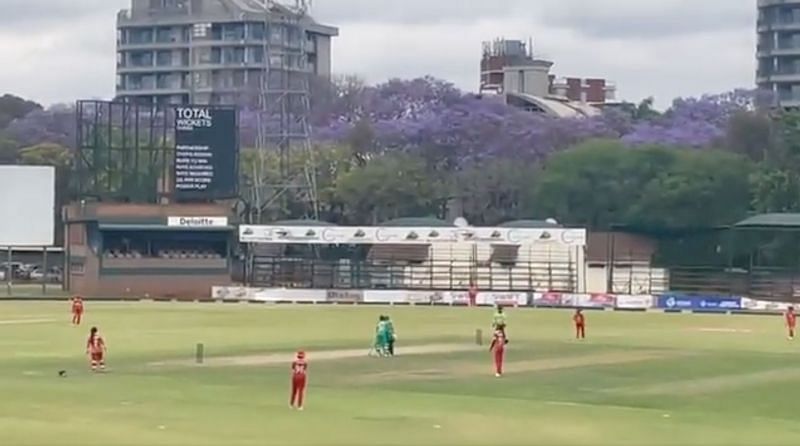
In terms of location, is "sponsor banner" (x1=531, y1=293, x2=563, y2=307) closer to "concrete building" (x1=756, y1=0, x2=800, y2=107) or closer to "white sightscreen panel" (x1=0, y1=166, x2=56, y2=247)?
"white sightscreen panel" (x1=0, y1=166, x2=56, y2=247)

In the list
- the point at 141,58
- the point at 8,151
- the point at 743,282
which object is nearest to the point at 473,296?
the point at 743,282

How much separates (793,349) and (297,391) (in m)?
28.2

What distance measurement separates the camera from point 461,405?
1540 inches

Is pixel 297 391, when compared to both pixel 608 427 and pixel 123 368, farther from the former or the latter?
pixel 123 368

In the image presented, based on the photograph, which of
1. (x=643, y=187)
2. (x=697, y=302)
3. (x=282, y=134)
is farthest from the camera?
(x=282, y=134)

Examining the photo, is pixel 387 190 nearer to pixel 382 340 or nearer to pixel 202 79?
pixel 202 79

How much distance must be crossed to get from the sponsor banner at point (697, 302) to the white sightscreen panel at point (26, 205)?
123 feet

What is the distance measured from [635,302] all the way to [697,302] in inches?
138

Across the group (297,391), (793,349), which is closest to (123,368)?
(297,391)

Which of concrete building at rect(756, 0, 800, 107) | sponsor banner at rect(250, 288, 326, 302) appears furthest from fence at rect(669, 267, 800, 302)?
concrete building at rect(756, 0, 800, 107)

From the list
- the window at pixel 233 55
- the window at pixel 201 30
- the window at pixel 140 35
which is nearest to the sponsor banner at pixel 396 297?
the window at pixel 233 55

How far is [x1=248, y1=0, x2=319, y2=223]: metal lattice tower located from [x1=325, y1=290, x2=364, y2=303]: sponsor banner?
839 inches

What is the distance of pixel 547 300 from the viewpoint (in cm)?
10162

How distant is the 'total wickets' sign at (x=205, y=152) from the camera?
108875mm
